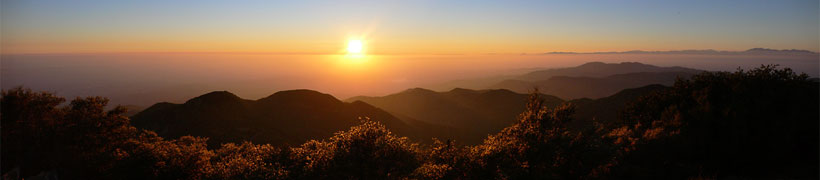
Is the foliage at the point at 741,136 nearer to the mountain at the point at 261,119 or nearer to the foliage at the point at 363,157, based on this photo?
the foliage at the point at 363,157

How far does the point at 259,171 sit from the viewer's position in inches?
893

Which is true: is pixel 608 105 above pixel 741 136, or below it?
below

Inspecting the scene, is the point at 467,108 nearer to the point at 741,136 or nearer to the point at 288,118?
the point at 288,118

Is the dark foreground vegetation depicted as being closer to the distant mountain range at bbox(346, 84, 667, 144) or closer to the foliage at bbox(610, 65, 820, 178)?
the foliage at bbox(610, 65, 820, 178)

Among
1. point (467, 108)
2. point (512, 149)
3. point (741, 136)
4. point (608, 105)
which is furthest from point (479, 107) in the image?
point (512, 149)

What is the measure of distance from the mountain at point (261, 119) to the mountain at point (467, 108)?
34267 millimetres

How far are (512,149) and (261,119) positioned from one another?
226 feet

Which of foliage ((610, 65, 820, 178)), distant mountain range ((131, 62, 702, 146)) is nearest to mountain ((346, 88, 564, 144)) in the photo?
distant mountain range ((131, 62, 702, 146))

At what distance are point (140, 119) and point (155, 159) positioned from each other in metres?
61.7

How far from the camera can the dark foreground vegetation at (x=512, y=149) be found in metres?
22.6

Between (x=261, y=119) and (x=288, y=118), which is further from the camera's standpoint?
(x=288, y=118)

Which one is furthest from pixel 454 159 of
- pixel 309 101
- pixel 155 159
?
pixel 309 101

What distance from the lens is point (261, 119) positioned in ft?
251

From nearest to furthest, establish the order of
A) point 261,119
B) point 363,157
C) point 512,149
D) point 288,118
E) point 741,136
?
point 363,157
point 512,149
point 741,136
point 261,119
point 288,118
